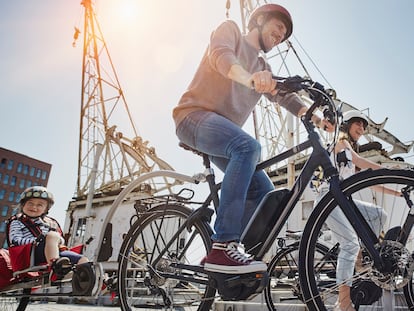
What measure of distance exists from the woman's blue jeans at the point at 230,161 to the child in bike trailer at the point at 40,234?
141 centimetres

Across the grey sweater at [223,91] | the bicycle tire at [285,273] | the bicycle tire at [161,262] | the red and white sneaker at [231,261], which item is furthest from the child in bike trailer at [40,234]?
the bicycle tire at [285,273]

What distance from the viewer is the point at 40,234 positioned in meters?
2.91

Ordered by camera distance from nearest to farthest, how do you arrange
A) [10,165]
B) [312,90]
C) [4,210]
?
[312,90] < [4,210] < [10,165]

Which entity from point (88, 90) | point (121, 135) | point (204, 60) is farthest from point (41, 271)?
point (88, 90)

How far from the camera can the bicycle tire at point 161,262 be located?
87.2 inches

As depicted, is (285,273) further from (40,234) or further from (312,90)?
(40,234)

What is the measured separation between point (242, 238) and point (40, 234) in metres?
1.89

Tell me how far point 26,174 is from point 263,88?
210ft

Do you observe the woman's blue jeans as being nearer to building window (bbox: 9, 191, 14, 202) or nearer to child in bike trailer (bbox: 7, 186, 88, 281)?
child in bike trailer (bbox: 7, 186, 88, 281)

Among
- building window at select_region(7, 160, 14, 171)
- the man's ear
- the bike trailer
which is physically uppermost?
building window at select_region(7, 160, 14, 171)

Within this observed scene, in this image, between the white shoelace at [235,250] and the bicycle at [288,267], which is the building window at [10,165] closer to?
the bicycle at [288,267]

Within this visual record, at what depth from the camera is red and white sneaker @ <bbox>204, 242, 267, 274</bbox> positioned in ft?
5.66

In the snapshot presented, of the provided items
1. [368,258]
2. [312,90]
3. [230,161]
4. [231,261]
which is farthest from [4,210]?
[368,258]

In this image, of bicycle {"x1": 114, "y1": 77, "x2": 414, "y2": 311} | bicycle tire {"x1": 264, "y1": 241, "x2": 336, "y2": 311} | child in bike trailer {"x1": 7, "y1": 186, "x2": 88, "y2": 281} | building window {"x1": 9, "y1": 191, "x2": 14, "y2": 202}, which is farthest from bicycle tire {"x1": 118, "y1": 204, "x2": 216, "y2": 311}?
building window {"x1": 9, "y1": 191, "x2": 14, "y2": 202}
